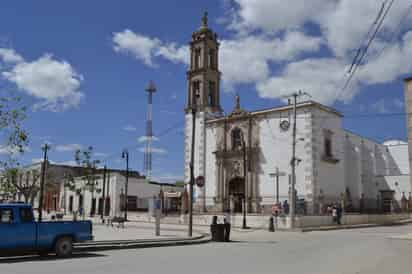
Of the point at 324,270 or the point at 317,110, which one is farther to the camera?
the point at 317,110

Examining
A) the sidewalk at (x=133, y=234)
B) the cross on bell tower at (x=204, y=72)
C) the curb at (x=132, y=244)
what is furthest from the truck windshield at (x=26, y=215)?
the cross on bell tower at (x=204, y=72)

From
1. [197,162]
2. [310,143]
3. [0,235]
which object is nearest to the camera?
[0,235]

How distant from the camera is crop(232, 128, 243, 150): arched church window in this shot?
40156 mm

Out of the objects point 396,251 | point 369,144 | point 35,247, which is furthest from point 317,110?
point 35,247

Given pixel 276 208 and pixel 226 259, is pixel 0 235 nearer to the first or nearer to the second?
pixel 226 259

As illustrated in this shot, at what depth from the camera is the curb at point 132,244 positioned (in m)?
15.6

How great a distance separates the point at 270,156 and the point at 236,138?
14.9 ft

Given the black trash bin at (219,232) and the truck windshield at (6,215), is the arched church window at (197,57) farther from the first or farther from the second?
the truck windshield at (6,215)

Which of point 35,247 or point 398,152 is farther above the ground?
point 398,152

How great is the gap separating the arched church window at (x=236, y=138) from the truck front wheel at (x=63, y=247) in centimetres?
2726

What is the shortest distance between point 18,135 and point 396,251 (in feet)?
51.9

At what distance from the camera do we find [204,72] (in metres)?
42.2

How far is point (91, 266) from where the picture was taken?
11.1m

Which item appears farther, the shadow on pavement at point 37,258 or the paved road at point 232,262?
the shadow on pavement at point 37,258
